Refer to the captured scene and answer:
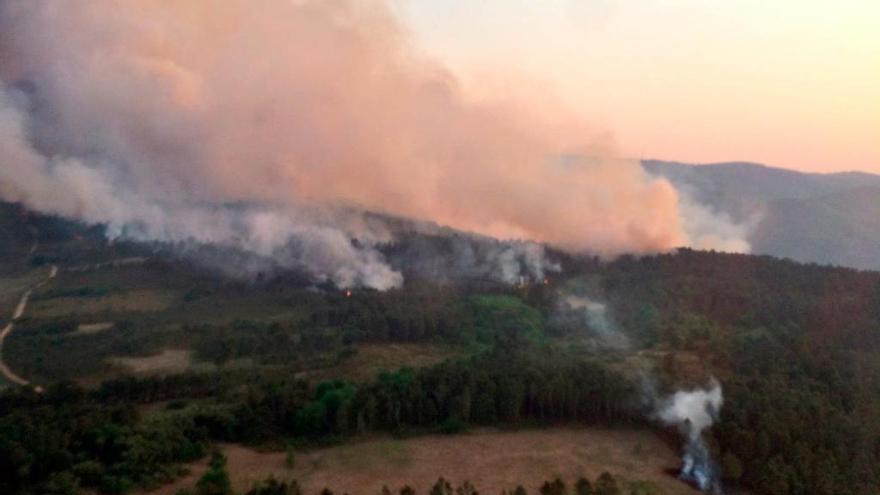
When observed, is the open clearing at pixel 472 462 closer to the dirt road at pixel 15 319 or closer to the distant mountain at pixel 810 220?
the dirt road at pixel 15 319

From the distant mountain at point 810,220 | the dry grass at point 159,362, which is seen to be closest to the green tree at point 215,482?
the dry grass at point 159,362

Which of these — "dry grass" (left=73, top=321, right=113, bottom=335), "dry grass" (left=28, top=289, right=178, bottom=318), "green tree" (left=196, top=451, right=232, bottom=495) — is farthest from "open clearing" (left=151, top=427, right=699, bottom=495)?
"dry grass" (left=28, top=289, right=178, bottom=318)

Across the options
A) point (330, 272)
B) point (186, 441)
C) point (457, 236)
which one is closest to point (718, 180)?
point (457, 236)

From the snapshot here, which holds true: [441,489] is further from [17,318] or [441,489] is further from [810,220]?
[810,220]

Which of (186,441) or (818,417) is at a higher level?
(818,417)

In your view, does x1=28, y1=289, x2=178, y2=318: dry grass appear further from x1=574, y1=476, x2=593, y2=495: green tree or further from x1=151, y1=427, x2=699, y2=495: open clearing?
x1=574, y1=476, x2=593, y2=495: green tree

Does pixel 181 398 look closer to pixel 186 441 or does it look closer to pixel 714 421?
pixel 186 441

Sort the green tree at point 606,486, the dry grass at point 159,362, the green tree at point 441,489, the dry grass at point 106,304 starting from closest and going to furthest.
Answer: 1. the green tree at point 441,489
2. the green tree at point 606,486
3. the dry grass at point 159,362
4. the dry grass at point 106,304

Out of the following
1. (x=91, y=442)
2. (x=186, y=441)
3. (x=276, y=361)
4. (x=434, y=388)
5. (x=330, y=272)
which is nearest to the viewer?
(x=91, y=442)
